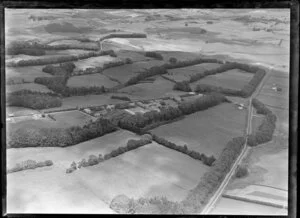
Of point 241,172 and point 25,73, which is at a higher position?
point 25,73

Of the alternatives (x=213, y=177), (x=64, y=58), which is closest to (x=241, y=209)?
(x=213, y=177)

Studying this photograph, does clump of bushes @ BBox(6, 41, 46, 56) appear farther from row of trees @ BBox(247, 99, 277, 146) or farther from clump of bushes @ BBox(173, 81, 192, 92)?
row of trees @ BBox(247, 99, 277, 146)

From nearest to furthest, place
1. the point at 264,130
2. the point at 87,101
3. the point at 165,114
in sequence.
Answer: the point at 264,130
the point at 165,114
the point at 87,101

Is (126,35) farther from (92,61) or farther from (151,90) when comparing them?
(151,90)

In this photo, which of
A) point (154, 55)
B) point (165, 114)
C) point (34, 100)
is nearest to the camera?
point (165, 114)

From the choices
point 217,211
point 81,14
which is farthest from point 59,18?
point 217,211

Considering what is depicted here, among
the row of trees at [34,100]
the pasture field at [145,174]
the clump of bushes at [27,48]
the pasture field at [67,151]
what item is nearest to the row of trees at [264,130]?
the pasture field at [145,174]

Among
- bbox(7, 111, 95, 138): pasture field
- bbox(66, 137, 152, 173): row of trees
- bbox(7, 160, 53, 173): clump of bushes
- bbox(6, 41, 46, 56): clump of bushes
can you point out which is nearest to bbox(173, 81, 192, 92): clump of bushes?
bbox(66, 137, 152, 173): row of trees
